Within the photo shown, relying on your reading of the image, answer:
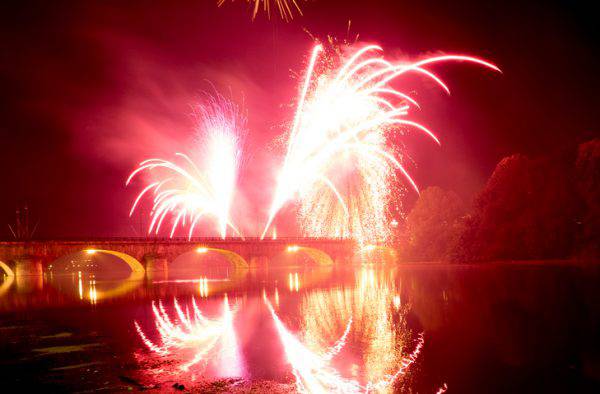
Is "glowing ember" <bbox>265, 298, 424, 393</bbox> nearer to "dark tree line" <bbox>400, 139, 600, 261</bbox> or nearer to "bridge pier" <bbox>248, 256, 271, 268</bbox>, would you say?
"dark tree line" <bbox>400, 139, 600, 261</bbox>

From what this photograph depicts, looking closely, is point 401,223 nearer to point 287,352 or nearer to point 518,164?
point 518,164

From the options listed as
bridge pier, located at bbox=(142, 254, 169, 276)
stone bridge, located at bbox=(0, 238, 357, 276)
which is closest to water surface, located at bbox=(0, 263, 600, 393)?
stone bridge, located at bbox=(0, 238, 357, 276)

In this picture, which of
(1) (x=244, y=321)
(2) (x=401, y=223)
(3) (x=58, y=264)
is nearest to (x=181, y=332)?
(1) (x=244, y=321)

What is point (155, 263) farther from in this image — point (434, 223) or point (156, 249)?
point (434, 223)

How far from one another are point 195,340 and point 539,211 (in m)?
48.5

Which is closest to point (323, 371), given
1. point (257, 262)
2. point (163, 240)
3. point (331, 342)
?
point (331, 342)

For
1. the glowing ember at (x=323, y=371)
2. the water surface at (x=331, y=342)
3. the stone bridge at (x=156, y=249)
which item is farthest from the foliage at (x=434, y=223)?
the glowing ember at (x=323, y=371)

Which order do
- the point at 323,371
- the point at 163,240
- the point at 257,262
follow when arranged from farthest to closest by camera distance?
the point at 257,262, the point at 163,240, the point at 323,371

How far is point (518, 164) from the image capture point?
60250mm

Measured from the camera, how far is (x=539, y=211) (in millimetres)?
57375

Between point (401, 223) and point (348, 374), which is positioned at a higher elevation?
point (401, 223)

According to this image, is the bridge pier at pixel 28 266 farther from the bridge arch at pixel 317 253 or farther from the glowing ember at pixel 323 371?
the glowing ember at pixel 323 371

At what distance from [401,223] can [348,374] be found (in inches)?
3216

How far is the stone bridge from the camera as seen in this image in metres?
73.3
